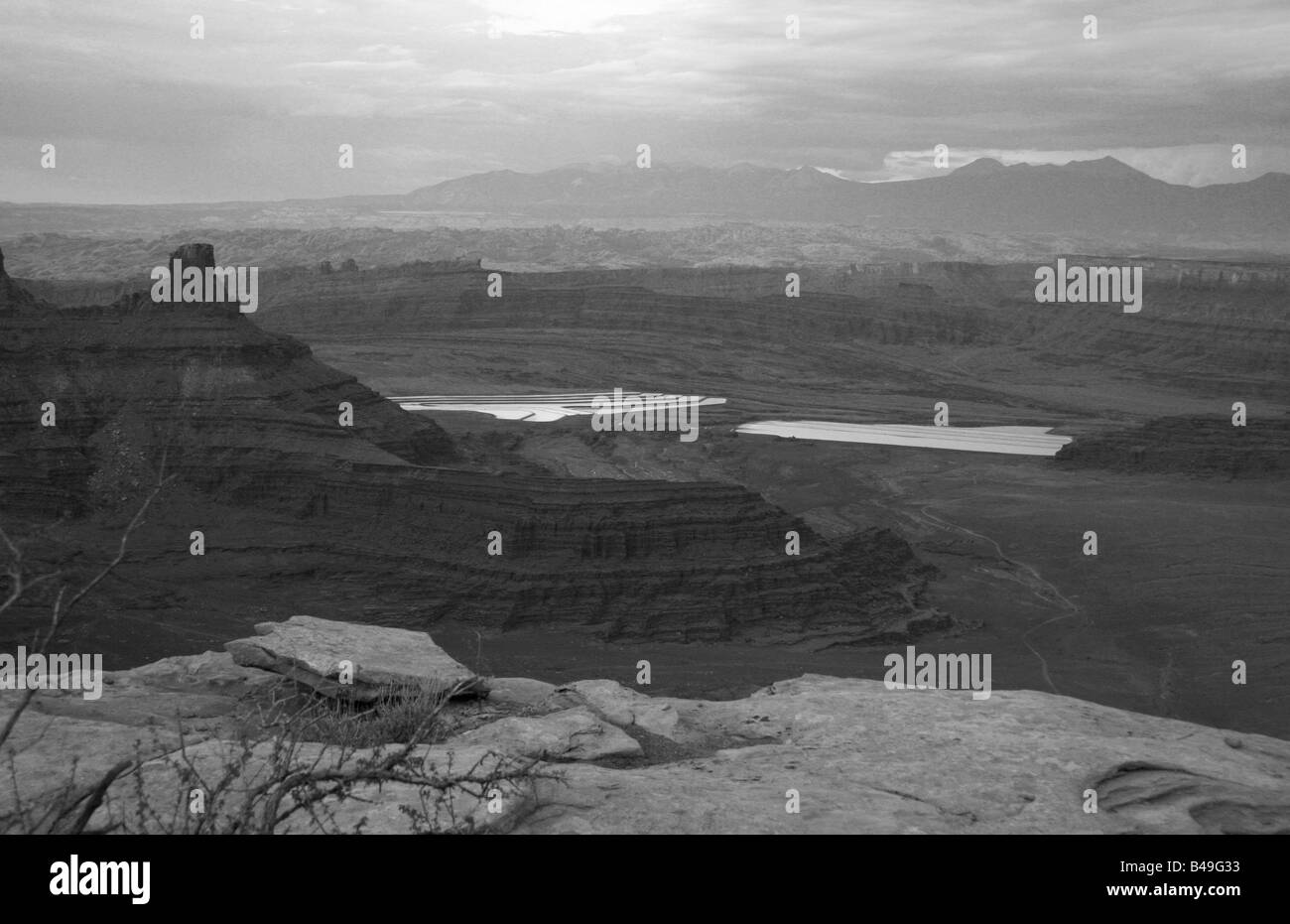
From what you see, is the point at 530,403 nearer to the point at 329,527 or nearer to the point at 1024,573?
the point at 1024,573

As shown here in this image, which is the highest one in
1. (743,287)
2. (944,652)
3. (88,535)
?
(743,287)

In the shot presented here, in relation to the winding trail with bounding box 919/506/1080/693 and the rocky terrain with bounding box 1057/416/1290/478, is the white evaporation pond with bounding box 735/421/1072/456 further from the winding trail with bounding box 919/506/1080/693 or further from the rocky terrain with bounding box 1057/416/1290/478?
the winding trail with bounding box 919/506/1080/693

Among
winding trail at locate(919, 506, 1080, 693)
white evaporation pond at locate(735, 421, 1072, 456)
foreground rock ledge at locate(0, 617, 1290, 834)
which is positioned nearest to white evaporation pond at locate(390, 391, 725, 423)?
white evaporation pond at locate(735, 421, 1072, 456)

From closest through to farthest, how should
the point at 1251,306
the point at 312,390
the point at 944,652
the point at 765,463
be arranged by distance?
1. the point at 944,652
2. the point at 312,390
3. the point at 765,463
4. the point at 1251,306

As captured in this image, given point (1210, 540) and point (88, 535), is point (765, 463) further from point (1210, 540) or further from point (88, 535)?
point (88, 535)

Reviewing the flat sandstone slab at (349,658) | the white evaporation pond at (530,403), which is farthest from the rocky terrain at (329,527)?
the white evaporation pond at (530,403)

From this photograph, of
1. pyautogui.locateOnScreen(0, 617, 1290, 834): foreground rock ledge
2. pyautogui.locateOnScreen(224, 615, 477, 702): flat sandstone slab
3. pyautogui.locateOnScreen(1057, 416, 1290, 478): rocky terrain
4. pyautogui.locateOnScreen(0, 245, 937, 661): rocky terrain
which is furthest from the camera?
pyautogui.locateOnScreen(1057, 416, 1290, 478): rocky terrain

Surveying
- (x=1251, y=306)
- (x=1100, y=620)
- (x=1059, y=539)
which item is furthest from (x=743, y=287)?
(x=1100, y=620)
